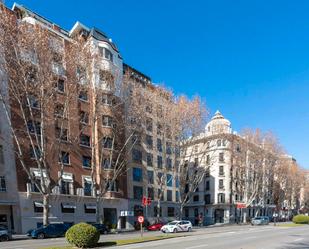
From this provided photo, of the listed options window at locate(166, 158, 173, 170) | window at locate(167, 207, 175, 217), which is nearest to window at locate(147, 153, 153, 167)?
window at locate(166, 158, 173, 170)

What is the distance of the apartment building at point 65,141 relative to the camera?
3612 cm

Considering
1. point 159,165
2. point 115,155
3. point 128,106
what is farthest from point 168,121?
point 159,165

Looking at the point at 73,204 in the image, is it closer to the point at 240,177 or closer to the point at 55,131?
the point at 55,131

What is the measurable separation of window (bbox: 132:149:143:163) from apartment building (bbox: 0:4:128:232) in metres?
4.91

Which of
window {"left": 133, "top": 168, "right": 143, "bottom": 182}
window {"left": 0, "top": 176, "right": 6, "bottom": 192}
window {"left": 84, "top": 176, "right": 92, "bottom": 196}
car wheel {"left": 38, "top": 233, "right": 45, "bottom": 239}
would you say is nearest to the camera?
car wheel {"left": 38, "top": 233, "right": 45, "bottom": 239}

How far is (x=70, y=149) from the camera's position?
5194 cm

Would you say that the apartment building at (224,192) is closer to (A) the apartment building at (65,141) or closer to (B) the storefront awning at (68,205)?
(A) the apartment building at (65,141)

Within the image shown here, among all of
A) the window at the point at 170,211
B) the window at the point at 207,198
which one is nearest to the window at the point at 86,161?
the window at the point at 170,211

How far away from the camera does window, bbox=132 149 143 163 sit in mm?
65669

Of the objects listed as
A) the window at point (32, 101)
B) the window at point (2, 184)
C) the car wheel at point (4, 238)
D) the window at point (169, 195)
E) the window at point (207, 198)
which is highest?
the window at point (32, 101)

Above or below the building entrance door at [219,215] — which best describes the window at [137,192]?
above

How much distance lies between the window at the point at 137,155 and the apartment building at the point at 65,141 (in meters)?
4.91

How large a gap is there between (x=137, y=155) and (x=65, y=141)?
731 inches

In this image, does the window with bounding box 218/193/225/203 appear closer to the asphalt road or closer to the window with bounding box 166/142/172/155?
the window with bounding box 166/142/172/155
